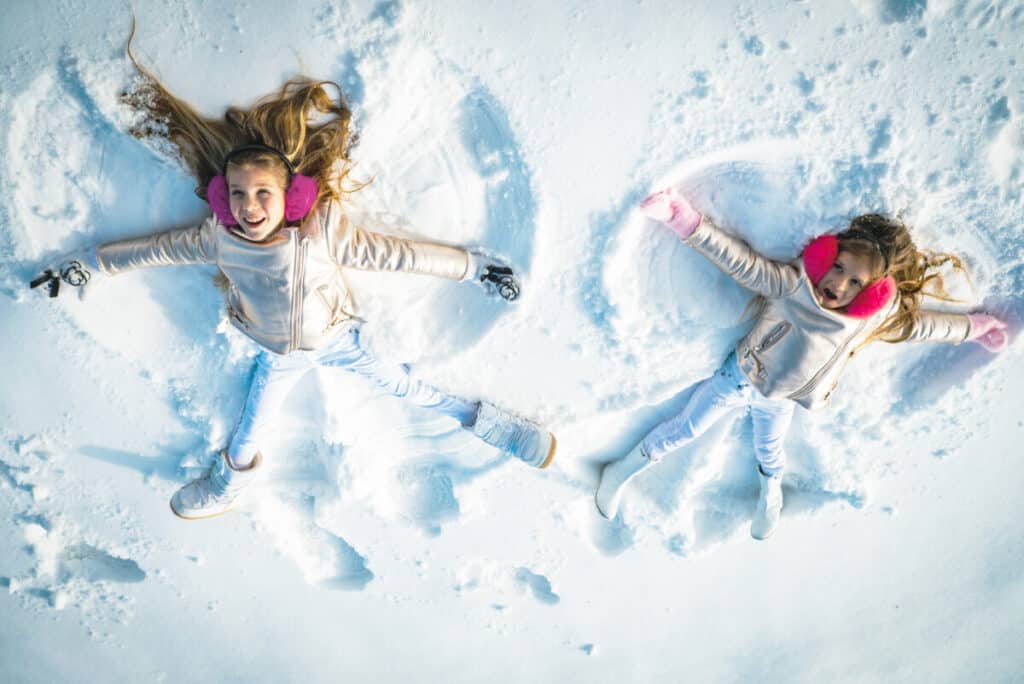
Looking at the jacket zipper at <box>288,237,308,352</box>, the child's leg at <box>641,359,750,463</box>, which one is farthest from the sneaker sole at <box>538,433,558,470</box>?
the jacket zipper at <box>288,237,308,352</box>

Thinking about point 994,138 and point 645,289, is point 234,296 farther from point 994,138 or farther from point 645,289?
point 994,138

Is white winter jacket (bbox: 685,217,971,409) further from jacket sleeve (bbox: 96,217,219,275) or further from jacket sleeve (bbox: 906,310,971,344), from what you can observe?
jacket sleeve (bbox: 96,217,219,275)

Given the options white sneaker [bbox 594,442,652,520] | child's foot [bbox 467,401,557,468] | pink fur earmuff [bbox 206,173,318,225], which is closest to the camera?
pink fur earmuff [bbox 206,173,318,225]

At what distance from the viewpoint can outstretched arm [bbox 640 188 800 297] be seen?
181 centimetres

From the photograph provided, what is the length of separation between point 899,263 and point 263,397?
6.10 ft

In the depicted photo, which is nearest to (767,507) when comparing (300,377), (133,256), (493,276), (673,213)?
(673,213)

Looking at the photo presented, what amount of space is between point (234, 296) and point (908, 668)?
2.77 meters

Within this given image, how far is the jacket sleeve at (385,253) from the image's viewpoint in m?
1.80

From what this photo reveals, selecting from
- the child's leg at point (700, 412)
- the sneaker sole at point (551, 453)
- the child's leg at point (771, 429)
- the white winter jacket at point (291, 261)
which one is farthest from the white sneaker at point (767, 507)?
the white winter jacket at point (291, 261)

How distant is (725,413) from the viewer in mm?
2225

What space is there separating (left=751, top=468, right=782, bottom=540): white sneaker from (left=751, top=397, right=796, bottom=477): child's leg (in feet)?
0.10

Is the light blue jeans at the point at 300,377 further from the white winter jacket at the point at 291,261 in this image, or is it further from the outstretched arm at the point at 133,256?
the outstretched arm at the point at 133,256

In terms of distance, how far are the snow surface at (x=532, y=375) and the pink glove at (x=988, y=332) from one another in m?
0.05

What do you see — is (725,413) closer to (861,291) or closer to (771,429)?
(771,429)
